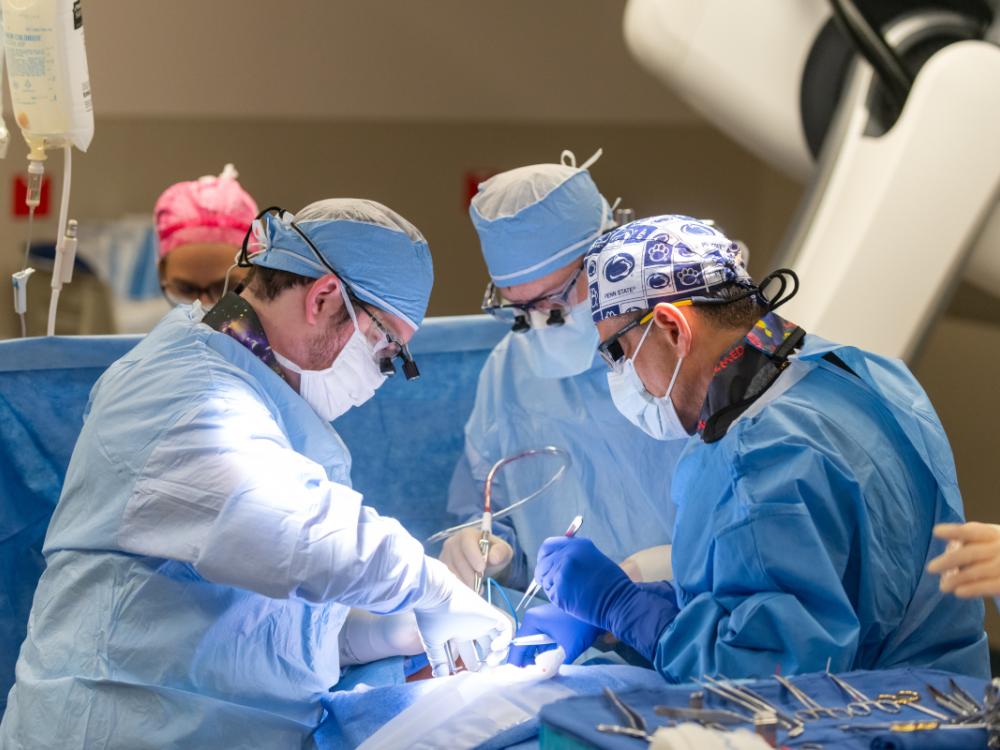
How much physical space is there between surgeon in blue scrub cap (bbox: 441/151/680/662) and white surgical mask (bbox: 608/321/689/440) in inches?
15.4

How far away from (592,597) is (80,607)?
2.58 feet

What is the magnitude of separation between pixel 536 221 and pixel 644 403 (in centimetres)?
60

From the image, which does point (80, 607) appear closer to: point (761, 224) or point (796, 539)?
point (796, 539)

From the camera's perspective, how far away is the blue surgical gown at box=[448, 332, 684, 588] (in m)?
2.37

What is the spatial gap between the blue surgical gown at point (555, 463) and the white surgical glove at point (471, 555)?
110 mm

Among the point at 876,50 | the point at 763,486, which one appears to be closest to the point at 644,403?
the point at 763,486

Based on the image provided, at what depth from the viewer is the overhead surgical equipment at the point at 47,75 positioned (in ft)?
6.43

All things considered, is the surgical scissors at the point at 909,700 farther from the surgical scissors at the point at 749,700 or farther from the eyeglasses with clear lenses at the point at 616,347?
the eyeglasses with clear lenses at the point at 616,347

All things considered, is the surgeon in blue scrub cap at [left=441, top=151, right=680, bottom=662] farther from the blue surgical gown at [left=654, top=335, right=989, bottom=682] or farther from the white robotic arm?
the white robotic arm

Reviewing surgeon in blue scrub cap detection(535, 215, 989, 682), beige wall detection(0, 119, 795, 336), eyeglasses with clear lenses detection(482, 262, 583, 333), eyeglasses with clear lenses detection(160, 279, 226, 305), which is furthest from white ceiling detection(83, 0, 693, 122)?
surgeon in blue scrub cap detection(535, 215, 989, 682)

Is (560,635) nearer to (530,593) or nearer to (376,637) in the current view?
(530,593)

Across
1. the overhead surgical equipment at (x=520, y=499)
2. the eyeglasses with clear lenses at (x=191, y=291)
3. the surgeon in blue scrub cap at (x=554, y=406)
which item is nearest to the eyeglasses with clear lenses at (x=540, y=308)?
the surgeon in blue scrub cap at (x=554, y=406)

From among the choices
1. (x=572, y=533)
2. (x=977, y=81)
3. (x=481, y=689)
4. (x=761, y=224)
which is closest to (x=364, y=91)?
(x=761, y=224)

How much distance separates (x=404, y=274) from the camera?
1.99m
